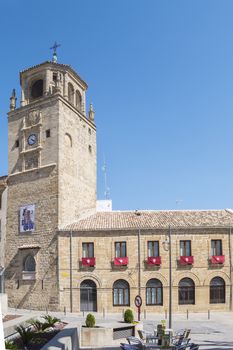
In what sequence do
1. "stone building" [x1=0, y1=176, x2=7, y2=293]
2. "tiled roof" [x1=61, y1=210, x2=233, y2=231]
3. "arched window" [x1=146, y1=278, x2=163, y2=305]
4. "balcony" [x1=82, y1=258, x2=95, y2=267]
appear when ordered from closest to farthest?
1. "arched window" [x1=146, y1=278, x2=163, y2=305]
2. "balcony" [x1=82, y1=258, x2=95, y2=267]
3. "tiled roof" [x1=61, y1=210, x2=233, y2=231]
4. "stone building" [x1=0, y1=176, x2=7, y2=293]

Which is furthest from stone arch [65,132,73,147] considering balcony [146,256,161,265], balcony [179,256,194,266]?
balcony [179,256,194,266]

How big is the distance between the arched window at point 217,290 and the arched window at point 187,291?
5.49 feet

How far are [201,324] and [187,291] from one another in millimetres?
7478

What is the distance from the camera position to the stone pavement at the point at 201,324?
20506 mm

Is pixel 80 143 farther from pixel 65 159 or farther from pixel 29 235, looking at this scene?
pixel 29 235

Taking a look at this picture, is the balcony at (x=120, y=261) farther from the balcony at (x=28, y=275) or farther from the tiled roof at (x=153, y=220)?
the balcony at (x=28, y=275)

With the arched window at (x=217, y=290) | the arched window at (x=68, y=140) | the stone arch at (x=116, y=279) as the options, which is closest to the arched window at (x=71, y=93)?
the arched window at (x=68, y=140)

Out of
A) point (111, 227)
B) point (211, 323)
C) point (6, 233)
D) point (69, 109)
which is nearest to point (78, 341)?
point (211, 323)

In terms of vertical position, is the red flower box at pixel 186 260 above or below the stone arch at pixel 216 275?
above

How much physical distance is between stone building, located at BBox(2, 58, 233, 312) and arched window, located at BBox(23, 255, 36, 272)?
0.30 ft

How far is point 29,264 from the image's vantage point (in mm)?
37938

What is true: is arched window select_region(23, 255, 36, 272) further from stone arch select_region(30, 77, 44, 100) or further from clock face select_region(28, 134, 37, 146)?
stone arch select_region(30, 77, 44, 100)

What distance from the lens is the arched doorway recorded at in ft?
115

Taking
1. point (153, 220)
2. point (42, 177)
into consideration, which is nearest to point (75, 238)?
point (42, 177)
